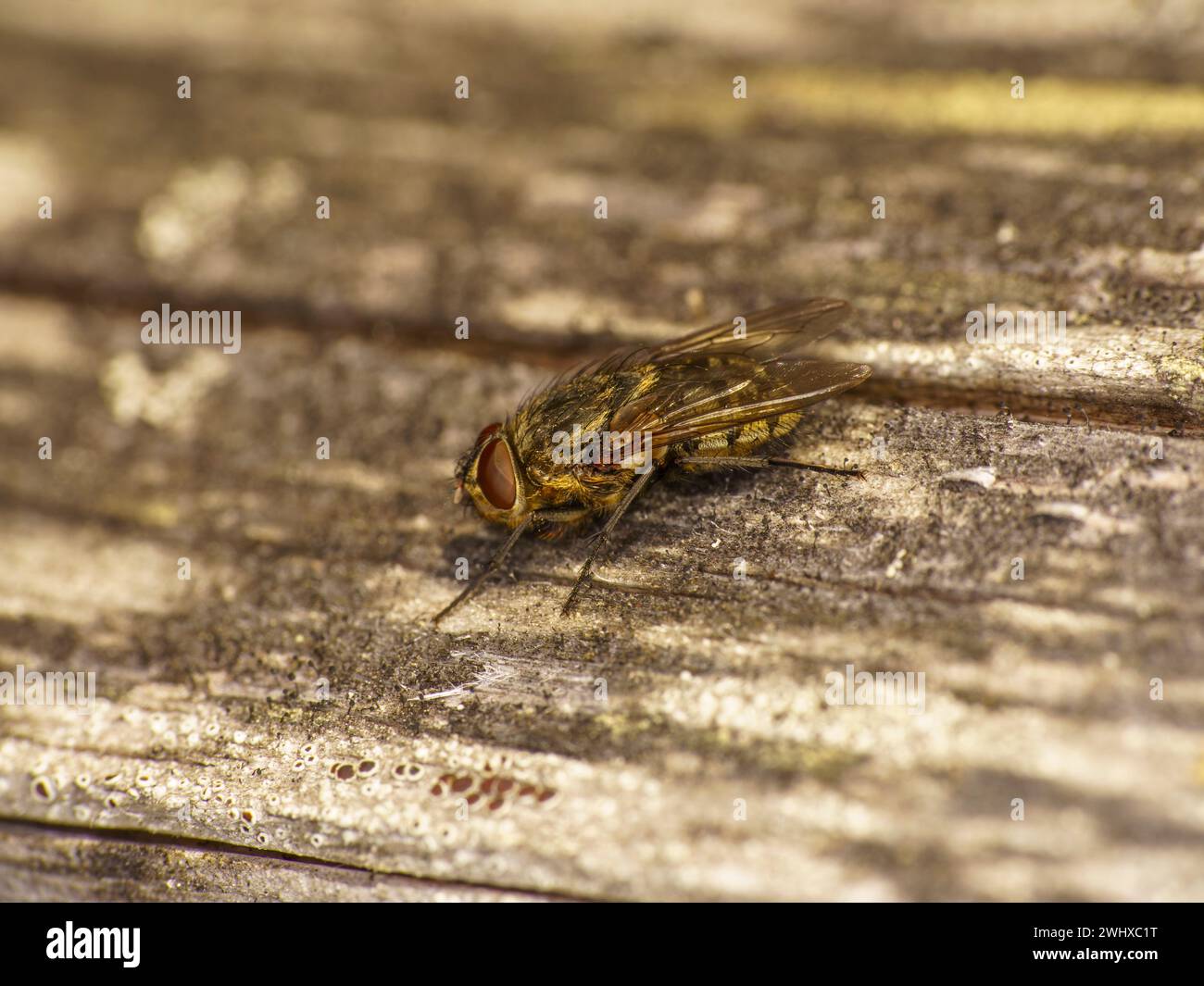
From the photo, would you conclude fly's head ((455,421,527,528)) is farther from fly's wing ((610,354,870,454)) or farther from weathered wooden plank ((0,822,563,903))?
weathered wooden plank ((0,822,563,903))

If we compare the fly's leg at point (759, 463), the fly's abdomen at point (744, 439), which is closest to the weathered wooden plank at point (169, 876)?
the fly's leg at point (759, 463)

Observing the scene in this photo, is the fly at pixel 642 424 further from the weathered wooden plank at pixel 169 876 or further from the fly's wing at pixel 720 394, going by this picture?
the weathered wooden plank at pixel 169 876

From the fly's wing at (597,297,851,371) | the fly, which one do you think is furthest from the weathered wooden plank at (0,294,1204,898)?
the fly's wing at (597,297,851,371)

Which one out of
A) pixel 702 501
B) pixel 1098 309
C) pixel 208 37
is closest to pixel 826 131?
pixel 1098 309

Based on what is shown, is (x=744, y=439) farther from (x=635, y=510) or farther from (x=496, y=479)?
(x=496, y=479)

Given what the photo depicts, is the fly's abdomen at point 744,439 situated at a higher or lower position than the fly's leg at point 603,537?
higher

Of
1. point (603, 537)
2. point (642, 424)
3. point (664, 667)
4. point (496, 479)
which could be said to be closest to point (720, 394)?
point (642, 424)
